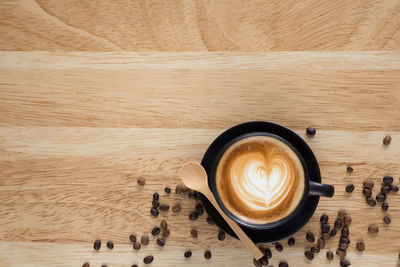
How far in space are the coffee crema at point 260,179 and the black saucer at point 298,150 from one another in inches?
2.9

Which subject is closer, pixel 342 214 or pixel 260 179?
pixel 260 179

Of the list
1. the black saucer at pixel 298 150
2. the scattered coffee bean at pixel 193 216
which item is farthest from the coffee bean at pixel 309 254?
the scattered coffee bean at pixel 193 216

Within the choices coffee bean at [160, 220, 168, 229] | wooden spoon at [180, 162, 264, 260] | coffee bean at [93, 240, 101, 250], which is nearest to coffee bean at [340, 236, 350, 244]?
wooden spoon at [180, 162, 264, 260]

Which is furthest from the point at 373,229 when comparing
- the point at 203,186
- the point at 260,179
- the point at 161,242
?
the point at 161,242

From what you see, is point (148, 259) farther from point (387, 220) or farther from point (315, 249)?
Result: point (387, 220)

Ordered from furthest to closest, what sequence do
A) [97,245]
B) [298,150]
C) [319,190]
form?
[97,245], [298,150], [319,190]

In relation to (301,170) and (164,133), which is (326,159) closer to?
(301,170)

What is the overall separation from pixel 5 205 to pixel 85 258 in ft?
0.95

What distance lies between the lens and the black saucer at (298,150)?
3.75 ft

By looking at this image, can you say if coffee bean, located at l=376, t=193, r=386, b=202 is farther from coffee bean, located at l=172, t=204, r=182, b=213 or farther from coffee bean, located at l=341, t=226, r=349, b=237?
coffee bean, located at l=172, t=204, r=182, b=213

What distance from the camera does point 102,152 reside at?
127 cm

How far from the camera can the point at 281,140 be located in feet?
3.54

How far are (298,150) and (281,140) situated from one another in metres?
0.10

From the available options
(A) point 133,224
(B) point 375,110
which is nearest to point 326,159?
(B) point 375,110
